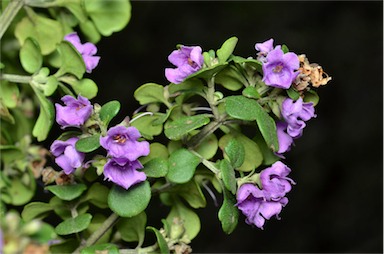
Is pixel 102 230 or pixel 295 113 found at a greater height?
pixel 295 113

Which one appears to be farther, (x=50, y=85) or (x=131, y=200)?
(x=50, y=85)

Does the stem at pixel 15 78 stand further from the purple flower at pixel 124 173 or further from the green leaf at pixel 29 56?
the purple flower at pixel 124 173

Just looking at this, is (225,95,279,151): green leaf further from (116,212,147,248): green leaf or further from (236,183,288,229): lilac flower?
(116,212,147,248): green leaf

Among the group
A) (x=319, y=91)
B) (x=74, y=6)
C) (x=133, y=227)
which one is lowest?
(x=319, y=91)

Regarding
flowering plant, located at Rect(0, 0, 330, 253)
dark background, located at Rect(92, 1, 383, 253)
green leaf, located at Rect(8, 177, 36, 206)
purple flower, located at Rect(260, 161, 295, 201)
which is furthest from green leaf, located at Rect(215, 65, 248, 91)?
dark background, located at Rect(92, 1, 383, 253)

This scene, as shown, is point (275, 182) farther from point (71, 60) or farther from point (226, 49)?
point (71, 60)

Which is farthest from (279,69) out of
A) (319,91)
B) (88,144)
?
(319,91)

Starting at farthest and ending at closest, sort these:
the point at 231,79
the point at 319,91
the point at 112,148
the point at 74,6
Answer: the point at 319,91 → the point at 74,6 → the point at 231,79 → the point at 112,148
